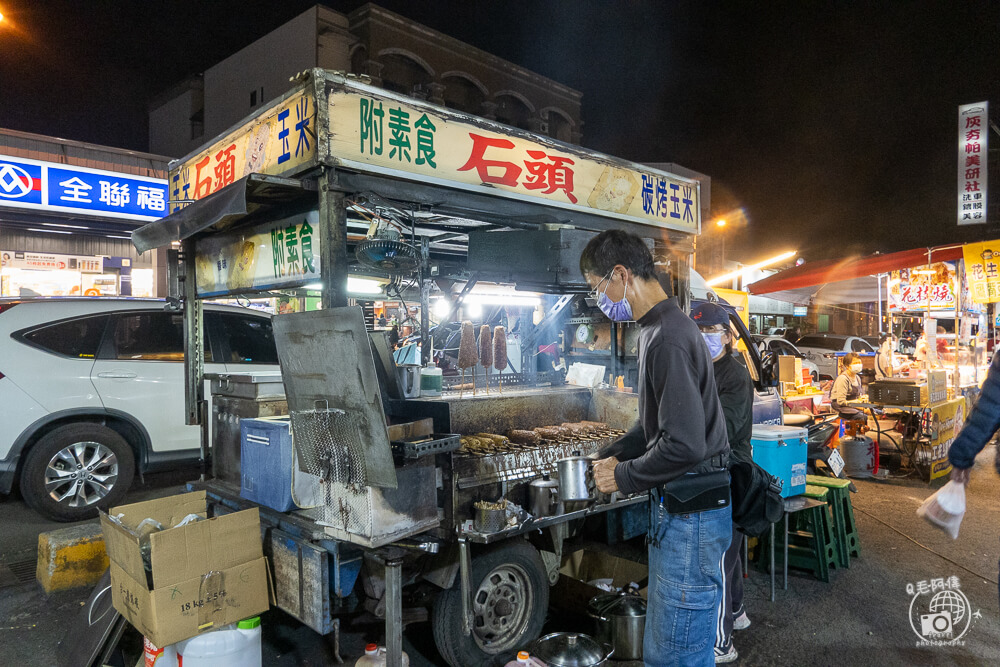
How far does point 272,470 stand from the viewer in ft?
12.1

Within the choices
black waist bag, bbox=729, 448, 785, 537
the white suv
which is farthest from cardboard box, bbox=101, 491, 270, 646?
the white suv

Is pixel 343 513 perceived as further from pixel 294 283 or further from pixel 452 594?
pixel 294 283

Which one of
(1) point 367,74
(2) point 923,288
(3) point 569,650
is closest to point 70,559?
(3) point 569,650

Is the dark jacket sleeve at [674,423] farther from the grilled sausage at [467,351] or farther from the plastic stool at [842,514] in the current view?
the plastic stool at [842,514]

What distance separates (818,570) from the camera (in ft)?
17.1

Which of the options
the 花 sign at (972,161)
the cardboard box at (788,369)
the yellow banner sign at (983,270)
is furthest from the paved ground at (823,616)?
the 花 sign at (972,161)

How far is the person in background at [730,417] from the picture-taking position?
3781mm

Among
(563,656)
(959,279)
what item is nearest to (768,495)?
(563,656)

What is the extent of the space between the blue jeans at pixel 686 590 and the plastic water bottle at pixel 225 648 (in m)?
2.25

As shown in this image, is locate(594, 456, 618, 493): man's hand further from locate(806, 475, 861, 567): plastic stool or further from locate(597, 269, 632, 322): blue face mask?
locate(806, 475, 861, 567): plastic stool

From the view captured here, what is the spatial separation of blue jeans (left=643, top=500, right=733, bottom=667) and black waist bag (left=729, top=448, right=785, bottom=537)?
1016 millimetres

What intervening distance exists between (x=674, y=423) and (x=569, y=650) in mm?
2180

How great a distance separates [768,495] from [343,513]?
2.49 metres

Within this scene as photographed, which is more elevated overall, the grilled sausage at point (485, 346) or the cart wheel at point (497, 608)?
the grilled sausage at point (485, 346)
